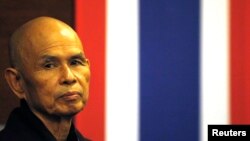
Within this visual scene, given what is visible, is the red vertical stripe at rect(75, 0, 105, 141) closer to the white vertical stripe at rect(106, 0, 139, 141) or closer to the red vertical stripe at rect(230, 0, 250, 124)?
the white vertical stripe at rect(106, 0, 139, 141)

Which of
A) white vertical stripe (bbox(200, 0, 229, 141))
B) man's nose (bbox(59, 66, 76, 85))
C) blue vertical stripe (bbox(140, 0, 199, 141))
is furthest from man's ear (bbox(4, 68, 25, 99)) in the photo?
white vertical stripe (bbox(200, 0, 229, 141))

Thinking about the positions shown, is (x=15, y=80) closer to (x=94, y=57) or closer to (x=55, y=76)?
(x=55, y=76)

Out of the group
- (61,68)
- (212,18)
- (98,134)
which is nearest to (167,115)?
(98,134)

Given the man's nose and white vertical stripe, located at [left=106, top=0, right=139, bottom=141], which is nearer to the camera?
the man's nose

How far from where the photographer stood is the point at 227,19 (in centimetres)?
167

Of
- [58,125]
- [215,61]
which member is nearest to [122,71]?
[215,61]

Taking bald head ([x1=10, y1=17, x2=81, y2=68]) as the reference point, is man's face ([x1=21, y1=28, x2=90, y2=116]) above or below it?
below

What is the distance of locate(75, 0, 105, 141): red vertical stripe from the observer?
5.28ft

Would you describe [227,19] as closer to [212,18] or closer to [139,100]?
[212,18]

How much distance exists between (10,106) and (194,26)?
58 cm

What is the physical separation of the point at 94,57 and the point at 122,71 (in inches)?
3.8

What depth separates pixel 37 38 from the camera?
1178 millimetres

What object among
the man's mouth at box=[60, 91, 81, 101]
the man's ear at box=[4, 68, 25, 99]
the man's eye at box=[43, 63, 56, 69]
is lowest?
the man's mouth at box=[60, 91, 81, 101]

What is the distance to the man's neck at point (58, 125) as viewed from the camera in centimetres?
122
